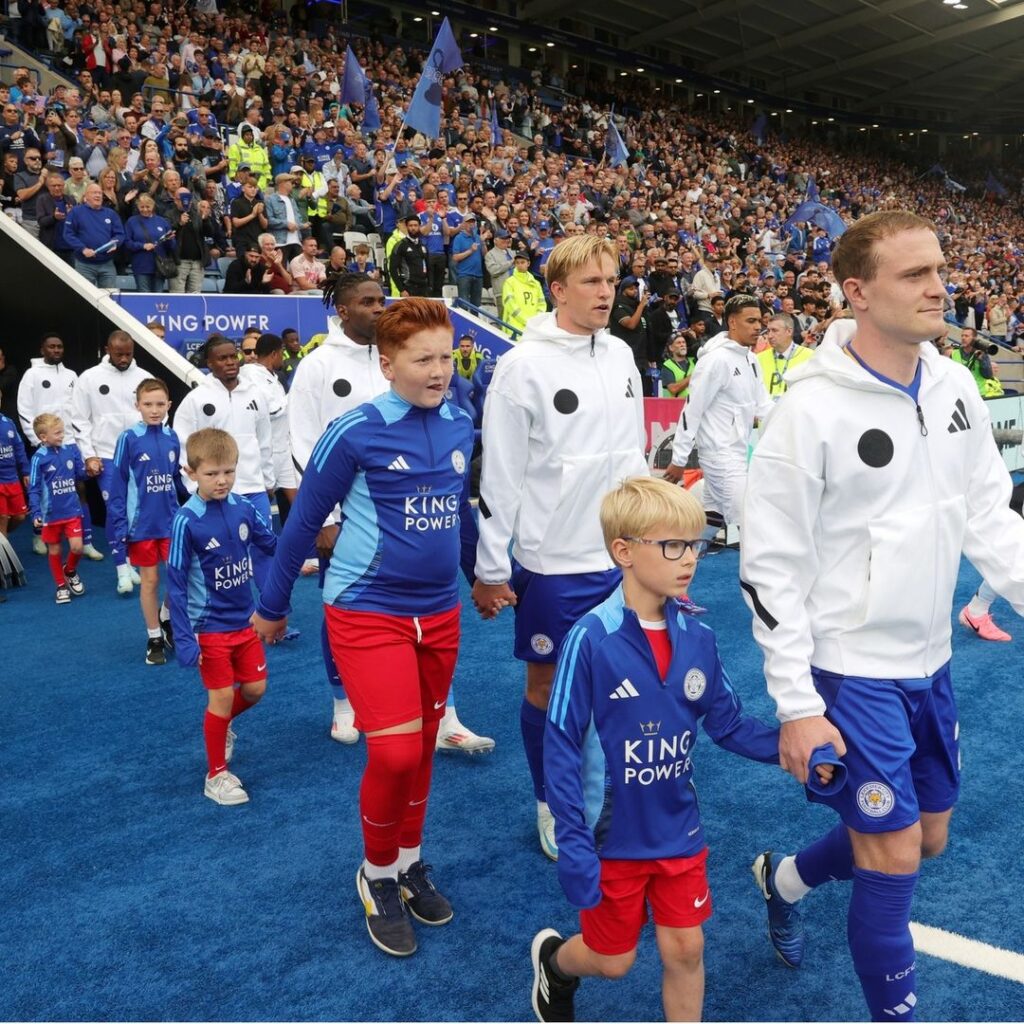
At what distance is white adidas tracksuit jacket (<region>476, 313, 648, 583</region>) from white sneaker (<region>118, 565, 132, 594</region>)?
533cm

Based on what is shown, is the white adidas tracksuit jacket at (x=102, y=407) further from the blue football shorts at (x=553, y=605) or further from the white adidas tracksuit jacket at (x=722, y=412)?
the blue football shorts at (x=553, y=605)

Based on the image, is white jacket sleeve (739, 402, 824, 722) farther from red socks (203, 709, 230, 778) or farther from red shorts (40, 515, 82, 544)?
red shorts (40, 515, 82, 544)

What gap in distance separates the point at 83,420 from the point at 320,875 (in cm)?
580

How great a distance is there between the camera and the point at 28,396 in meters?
9.58

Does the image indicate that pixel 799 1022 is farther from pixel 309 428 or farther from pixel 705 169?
pixel 705 169

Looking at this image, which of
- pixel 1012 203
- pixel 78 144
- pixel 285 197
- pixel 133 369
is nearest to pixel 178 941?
pixel 133 369

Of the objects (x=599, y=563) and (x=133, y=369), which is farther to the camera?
(x=133, y=369)

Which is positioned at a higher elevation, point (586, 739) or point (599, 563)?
point (599, 563)

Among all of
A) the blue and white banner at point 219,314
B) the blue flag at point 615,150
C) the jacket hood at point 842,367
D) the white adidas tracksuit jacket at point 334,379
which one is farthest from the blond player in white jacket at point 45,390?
the blue flag at point 615,150

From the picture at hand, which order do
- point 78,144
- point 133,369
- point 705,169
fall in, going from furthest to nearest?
point 705,169 → point 78,144 → point 133,369

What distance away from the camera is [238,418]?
657 cm

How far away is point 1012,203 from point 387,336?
44.9 metres

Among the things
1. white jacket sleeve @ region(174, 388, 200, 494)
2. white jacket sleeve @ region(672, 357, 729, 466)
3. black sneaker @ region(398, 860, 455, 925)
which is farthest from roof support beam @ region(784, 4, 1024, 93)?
black sneaker @ region(398, 860, 455, 925)

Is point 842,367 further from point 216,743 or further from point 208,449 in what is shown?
point 216,743
